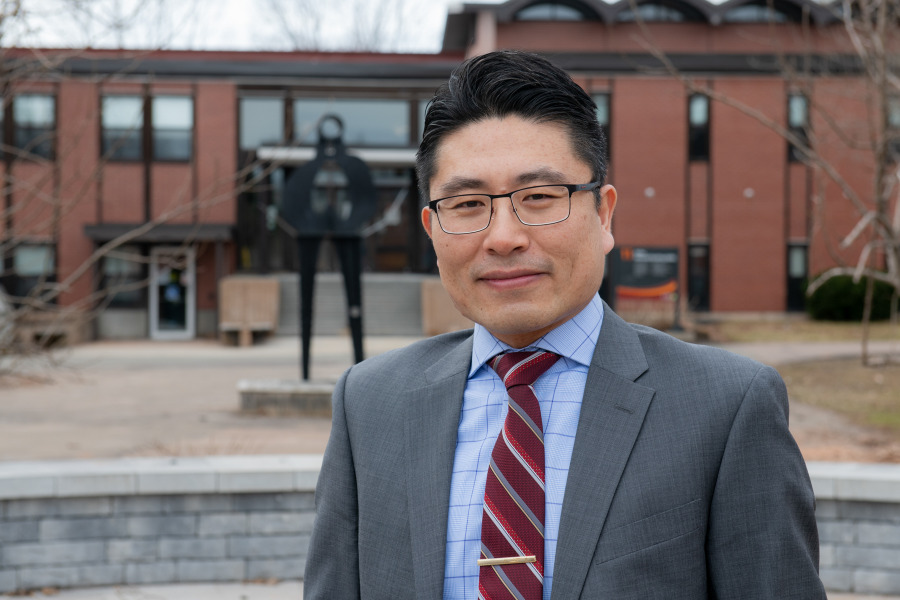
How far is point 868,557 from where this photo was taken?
4523mm

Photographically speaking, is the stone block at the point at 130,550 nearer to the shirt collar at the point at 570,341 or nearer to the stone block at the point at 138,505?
the stone block at the point at 138,505

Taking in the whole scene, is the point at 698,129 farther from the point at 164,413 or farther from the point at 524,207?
the point at 524,207

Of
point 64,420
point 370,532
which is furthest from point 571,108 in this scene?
point 64,420

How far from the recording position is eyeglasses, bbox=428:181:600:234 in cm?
161

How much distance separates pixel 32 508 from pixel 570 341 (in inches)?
159

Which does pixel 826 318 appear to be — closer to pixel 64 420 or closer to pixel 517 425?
pixel 64 420

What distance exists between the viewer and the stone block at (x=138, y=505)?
183 inches

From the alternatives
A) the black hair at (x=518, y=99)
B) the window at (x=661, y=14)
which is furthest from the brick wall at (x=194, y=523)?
the window at (x=661, y=14)

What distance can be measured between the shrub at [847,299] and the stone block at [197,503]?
21267 millimetres

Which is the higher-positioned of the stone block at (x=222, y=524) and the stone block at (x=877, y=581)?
the stone block at (x=222, y=524)

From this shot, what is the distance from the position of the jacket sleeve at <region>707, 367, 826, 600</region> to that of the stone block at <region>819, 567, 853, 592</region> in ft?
11.4

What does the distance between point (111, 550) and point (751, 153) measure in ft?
75.7

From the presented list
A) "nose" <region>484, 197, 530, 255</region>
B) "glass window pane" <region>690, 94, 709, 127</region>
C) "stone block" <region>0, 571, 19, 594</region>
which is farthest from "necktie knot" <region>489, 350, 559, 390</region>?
"glass window pane" <region>690, 94, 709, 127</region>

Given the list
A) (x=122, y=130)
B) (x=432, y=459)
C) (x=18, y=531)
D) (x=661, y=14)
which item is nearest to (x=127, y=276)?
(x=122, y=130)
